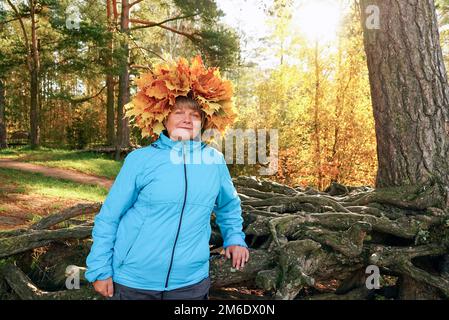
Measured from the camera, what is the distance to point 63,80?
25.1 m

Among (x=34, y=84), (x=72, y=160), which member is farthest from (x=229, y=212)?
(x=34, y=84)

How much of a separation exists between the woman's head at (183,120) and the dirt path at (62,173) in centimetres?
871

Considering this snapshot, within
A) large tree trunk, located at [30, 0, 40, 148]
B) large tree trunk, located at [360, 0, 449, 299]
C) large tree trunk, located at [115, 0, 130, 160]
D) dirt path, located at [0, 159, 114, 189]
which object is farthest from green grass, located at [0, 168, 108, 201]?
large tree trunk, located at [30, 0, 40, 148]

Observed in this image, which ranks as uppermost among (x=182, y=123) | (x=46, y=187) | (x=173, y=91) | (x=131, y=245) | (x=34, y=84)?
(x=34, y=84)

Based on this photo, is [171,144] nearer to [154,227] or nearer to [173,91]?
[173,91]

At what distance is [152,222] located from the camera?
211cm

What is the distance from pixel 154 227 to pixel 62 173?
10.3 meters

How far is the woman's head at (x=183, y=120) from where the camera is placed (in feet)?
7.39

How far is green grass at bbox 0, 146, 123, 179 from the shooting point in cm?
1280

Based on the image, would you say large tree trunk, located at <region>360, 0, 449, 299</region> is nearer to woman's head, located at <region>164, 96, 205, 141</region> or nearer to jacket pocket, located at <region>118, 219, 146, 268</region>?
woman's head, located at <region>164, 96, 205, 141</region>

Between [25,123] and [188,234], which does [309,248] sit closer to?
[188,234]

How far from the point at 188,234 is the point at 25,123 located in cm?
2506

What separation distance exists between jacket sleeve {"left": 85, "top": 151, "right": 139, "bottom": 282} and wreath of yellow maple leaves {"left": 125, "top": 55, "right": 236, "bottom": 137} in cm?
30

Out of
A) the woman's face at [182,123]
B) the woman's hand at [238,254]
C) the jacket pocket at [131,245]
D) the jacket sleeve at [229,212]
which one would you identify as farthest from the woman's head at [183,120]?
the woman's hand at [238,254]
